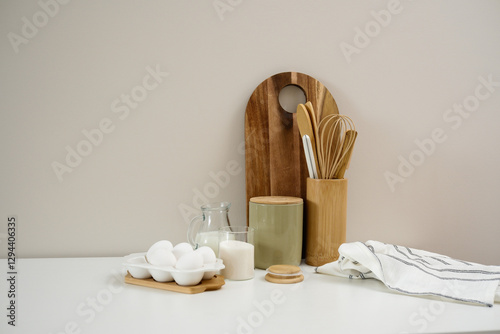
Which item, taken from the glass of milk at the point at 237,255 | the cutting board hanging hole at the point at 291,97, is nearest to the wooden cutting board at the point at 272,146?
the cutting board hanging hole at the point at 291,97

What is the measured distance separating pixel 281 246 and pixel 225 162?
269 millimetres

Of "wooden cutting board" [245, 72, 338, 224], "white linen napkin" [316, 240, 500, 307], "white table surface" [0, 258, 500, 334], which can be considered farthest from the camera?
"wooden cutting board" [245, 72, 338, 224]

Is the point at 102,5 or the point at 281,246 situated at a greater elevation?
the point at 102,5

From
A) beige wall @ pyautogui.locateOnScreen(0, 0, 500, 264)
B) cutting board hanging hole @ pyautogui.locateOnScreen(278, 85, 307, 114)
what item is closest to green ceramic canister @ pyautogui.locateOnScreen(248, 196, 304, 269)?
beige wall @ pyautogui.locateOnScreen(0, 0, 500, 264)

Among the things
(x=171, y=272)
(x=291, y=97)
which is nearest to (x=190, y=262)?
(x=171, y=272)

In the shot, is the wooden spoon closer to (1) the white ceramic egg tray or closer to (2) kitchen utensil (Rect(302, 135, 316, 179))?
(2) kitchen utensil (Rect(302, 135, 316, 179))

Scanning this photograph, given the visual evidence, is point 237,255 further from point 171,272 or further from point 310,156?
point 310,156

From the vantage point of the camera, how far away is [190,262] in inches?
28.0

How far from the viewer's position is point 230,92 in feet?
3.32

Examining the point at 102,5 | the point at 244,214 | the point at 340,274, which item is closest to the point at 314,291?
the point at 340,274

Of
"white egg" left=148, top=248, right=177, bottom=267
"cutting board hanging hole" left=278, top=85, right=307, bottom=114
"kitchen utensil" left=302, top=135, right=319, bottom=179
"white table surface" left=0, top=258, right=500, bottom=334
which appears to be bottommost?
"white table surface" left=0, top=258, right=500, bottom=334

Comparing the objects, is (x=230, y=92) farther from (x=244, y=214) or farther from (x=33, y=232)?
(x=33, y=232)

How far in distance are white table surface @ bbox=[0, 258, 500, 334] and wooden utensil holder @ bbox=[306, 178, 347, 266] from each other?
9cm

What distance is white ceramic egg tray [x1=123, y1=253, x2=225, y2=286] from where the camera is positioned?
72 centimetres
